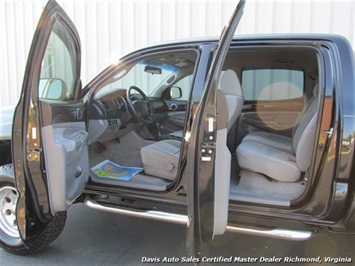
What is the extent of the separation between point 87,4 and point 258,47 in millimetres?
4501

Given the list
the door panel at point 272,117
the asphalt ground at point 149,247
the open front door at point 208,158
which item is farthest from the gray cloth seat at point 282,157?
the door panel at point 272,117

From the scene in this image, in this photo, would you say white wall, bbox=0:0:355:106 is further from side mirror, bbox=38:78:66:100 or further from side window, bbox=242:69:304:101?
side mirror, bbox=38:78:66:100

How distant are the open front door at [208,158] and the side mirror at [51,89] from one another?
1.02 meters

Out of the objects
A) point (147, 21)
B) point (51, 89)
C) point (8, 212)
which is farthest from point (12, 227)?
point (147, 21)

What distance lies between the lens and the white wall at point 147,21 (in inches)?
171

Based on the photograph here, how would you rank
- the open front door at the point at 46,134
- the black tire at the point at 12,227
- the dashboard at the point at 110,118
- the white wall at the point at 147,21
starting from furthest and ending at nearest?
the white wall at the point at 147,21 → the dashboard at the point at 110,118 → the black tire at the point at 12,227 → the open front door at the point at 46,134

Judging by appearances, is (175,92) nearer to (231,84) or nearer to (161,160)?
(231,84)

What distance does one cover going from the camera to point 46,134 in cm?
183

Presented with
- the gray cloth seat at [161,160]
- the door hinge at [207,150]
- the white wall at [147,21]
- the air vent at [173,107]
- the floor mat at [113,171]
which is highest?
the white wall at [147,21]

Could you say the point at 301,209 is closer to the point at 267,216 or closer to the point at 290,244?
the point at 267,216

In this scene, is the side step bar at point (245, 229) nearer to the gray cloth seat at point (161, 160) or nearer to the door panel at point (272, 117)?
the gray cloth seat at point (161, 160)

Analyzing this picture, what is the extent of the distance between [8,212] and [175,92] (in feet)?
7.24

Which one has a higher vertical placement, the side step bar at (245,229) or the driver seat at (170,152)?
the driver seat at (170,152)

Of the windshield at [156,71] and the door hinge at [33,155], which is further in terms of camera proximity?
the windshield at [156,71]
